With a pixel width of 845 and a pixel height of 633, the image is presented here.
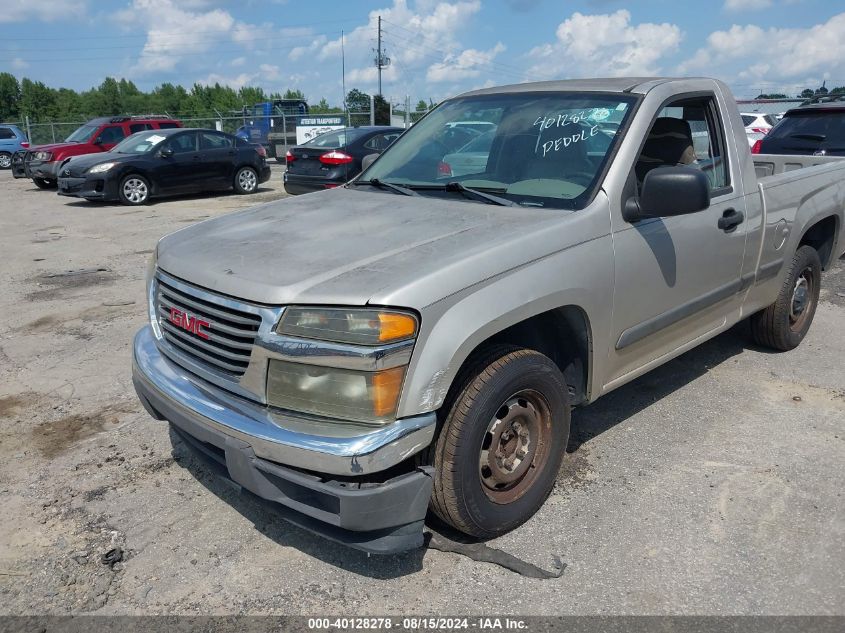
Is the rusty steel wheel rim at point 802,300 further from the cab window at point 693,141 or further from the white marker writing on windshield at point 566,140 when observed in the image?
the white marker writing on windshield at point 566,140

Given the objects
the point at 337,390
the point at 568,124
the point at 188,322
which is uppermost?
the point at 568,124

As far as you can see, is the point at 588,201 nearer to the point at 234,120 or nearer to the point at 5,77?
the point at 234,120

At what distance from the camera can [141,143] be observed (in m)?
14.9

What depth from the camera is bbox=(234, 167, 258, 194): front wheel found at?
16281mm

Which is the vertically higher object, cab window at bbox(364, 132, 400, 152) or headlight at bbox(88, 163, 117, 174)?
cab window at bbox(364, 132, 400, 152)

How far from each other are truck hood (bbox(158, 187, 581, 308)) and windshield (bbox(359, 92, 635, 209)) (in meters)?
0.22

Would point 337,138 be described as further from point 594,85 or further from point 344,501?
point 344,501

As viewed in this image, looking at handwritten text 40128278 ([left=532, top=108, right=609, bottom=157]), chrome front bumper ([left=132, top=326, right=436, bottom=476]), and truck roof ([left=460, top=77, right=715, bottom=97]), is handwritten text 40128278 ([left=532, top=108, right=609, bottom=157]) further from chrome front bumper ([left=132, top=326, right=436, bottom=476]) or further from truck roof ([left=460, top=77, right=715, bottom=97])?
chrome front bumper ([left=132, top=326, right=436, bottom=476])

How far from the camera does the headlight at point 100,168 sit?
46.1ft

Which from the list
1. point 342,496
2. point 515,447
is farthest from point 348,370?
point 515,447

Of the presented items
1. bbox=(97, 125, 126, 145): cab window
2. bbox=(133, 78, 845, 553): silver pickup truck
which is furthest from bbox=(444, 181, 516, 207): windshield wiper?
bbox=(97, 125, 126, 145): cab window

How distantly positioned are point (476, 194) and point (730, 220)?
1.52 meters

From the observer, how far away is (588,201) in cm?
320

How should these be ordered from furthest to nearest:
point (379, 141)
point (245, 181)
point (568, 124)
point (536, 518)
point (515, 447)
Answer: point (245, 181)
point (379, 141)
point (568, 124)
point (536, 518)
point (515, 447)
